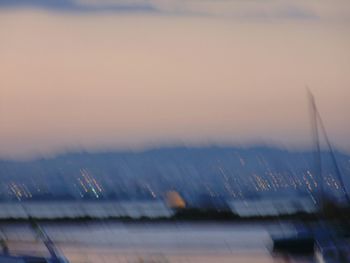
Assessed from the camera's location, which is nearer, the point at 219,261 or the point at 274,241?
the point at 219,261

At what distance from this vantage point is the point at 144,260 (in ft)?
39.8

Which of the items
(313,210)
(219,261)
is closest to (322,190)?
(219,261)

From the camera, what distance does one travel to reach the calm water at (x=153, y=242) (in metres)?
13.5

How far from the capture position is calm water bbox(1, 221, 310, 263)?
44.4ft

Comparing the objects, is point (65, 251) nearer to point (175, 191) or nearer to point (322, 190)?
point (322, 190)

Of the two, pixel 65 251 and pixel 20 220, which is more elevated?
pixel 20 220

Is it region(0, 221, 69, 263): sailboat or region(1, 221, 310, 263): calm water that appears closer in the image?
region(0, 221, 69, 263): sailboat

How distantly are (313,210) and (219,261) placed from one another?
5.30 m

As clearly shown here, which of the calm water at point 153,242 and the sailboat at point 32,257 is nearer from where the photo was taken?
the sailboat at point 32,257

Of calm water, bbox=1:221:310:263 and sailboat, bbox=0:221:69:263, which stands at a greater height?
calm water, bbox=1:221:310:263

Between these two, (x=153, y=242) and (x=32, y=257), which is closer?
(x=32, y=257)

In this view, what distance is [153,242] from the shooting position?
15781 mm

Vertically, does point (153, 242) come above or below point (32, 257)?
above

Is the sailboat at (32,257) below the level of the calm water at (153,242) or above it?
below
